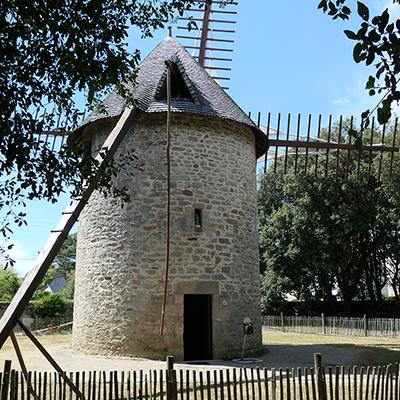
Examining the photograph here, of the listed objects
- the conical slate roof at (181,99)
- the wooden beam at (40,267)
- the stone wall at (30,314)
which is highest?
the conical slate roof at (181,99)

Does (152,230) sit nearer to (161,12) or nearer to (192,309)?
(192,309)

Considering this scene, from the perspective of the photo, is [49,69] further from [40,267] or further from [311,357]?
[311,357]

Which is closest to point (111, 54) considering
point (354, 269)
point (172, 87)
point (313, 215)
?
point (172, 87)

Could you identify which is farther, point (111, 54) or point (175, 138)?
point (175, 138)

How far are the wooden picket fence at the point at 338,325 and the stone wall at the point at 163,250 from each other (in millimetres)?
11456

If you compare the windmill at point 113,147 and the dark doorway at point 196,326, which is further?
the dark doorway at point 196,326

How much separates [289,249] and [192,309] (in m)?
16.0

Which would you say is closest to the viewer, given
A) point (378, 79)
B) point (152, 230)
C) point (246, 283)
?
point (378, 79)

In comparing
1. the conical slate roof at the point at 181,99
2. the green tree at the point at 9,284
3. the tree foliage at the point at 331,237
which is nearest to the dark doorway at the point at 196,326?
the conical slate roof at the point at 181,99

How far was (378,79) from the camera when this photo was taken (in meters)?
3.12

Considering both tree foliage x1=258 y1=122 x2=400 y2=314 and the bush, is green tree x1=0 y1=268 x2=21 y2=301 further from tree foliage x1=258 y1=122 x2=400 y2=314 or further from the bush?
tree foliage x1=258 y1=122 x2=400 y2=314

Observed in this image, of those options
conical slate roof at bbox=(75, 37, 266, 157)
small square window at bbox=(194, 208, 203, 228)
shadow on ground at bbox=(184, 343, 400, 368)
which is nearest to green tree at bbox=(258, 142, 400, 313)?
shadow on ground at bbox=(184, 343, 400, 368)

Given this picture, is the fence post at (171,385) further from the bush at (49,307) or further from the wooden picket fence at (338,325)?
the bush at (49,307)

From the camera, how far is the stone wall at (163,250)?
37.8 ft
